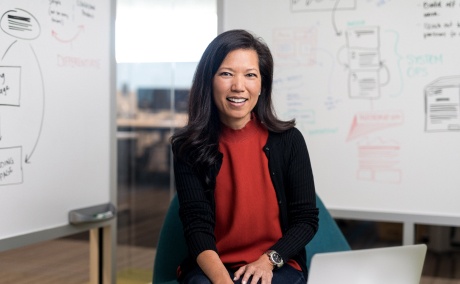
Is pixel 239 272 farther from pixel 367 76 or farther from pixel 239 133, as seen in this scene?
pixel 367 76

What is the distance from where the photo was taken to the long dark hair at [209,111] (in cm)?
196

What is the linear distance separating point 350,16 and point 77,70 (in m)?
1.25

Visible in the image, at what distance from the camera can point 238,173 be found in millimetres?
1966

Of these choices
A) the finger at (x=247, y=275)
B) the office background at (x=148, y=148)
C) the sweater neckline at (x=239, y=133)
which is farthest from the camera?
the office background at (x=148, y=148)

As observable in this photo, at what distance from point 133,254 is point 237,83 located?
298 centimetres

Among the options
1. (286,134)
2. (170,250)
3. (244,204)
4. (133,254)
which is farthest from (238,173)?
(133,254)

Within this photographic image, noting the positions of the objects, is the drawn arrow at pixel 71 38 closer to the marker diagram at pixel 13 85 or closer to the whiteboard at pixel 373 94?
the marker diagram at pixel 13 85

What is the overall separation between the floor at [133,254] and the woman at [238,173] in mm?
1187

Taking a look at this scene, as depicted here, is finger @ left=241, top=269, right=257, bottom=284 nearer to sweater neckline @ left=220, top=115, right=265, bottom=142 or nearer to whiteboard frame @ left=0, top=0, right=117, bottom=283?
sweater neckline @ left=220, top=115, right=265, bottom=142

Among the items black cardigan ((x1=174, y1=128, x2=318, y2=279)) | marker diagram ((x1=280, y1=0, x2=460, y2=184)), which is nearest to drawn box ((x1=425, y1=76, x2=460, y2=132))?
marker diagram ((x1=280, y1=0, x2=460, y2=184))

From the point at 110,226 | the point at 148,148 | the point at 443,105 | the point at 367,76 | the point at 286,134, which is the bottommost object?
the point at 110,226

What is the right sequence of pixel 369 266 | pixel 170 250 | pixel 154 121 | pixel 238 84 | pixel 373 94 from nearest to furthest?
pixel 369 266 → pixel 238 84 → pixel 170 250 → pixel 373 94 → pixel 154 121

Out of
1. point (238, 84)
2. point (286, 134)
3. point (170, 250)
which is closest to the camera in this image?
point (238, 84)

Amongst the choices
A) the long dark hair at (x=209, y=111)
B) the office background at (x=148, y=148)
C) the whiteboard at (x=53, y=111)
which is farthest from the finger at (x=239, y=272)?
the office background at (x=148, y=148)
